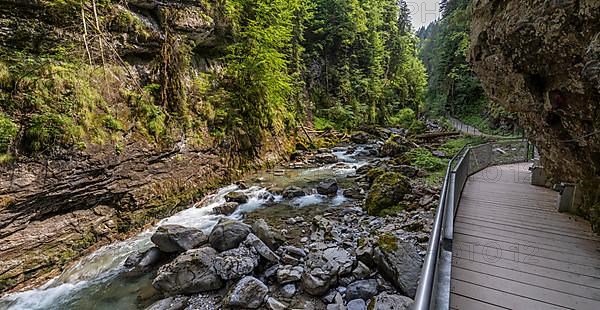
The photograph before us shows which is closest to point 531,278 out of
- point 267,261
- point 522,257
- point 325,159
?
point 522,257

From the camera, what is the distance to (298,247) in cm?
681

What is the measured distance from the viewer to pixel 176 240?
656 cm

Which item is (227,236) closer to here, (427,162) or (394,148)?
(427,162)

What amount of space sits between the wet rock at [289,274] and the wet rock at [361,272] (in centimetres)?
105

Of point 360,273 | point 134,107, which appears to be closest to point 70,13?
point 134,107

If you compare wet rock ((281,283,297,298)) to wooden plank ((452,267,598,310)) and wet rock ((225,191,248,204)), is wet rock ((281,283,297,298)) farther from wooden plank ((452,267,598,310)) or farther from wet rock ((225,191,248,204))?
wet rock ((225,191,248,204))

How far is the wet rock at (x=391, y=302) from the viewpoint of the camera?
13.8ft

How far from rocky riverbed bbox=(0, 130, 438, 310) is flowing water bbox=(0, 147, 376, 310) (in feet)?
0.08

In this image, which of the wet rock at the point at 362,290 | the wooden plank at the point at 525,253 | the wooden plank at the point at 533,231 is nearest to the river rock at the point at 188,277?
the wet rock at the point at 362,290

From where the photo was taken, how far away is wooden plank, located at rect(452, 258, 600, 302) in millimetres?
3043

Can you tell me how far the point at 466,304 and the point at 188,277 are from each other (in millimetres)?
4670

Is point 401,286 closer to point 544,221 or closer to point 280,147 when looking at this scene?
point 544,221

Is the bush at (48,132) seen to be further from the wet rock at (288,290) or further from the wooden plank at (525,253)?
the wooden plank at (525,253)

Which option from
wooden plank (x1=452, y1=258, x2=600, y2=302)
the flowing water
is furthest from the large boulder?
the flowing water
